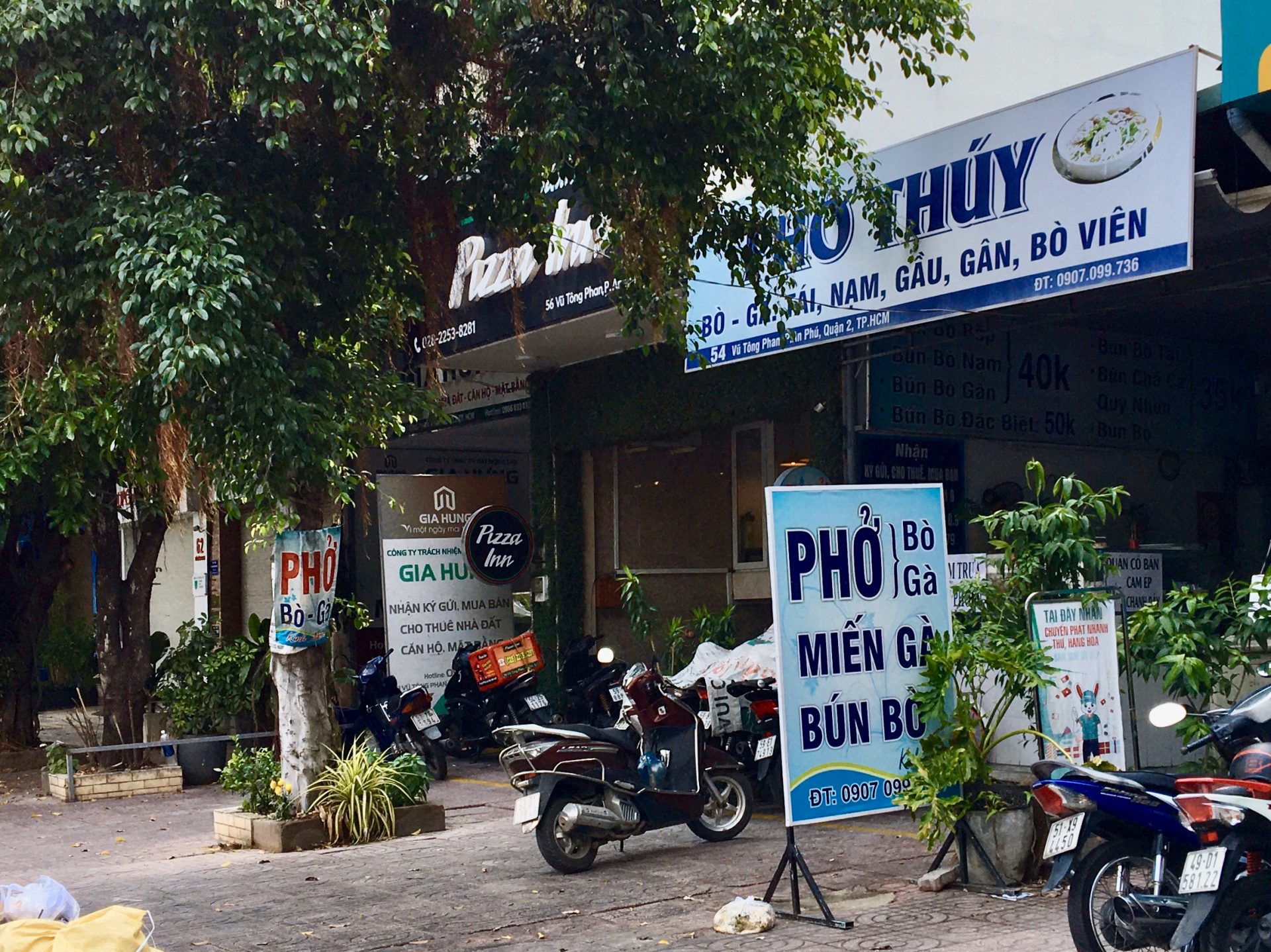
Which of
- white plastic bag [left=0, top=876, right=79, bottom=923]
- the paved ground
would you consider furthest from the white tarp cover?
white plastic bag [left=0, top=876, right=79, bottom=923]

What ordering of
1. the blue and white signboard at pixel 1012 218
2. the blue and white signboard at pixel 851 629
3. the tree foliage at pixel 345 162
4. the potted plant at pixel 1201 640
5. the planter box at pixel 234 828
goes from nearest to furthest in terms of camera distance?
the blue and white signboard at pixel 851 629, the potted plant at pixel 1201 640, the tree foliage at pixel 345 162, the blue and white signboard at pixel 1012 218, the planter box at pixel 234 828

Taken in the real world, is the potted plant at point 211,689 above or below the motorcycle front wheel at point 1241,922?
above

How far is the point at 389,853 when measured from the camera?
9.41m

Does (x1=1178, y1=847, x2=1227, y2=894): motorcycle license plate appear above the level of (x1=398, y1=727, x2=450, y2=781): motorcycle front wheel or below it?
above

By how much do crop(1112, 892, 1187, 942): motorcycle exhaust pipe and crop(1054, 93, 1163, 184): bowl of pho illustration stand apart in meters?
5.04

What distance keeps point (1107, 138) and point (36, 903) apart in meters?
7.49

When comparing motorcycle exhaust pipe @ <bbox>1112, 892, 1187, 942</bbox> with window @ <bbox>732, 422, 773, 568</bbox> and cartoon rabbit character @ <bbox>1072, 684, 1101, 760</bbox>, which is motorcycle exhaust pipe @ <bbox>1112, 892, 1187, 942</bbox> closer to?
cartoon rabbit character @ <bbox>1072, 684, 1101, 760</bbox>

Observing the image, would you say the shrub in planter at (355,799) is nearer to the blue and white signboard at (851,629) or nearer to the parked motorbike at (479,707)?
the parked motorbike at (479,707)

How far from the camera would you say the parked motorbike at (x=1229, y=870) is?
17.0 ft

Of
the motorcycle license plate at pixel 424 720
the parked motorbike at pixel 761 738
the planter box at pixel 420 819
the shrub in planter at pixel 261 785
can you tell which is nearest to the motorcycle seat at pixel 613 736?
the parked motorbike at pixel 761 738

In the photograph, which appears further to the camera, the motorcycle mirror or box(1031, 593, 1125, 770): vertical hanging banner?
box(1031, 593, 1125, 770): vertical hanging banner

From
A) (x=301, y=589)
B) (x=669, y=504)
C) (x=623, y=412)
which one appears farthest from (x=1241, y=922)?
(x=669, y=504)

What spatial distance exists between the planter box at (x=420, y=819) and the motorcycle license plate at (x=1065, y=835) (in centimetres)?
550

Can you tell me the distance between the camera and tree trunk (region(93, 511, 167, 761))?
45.8ft
